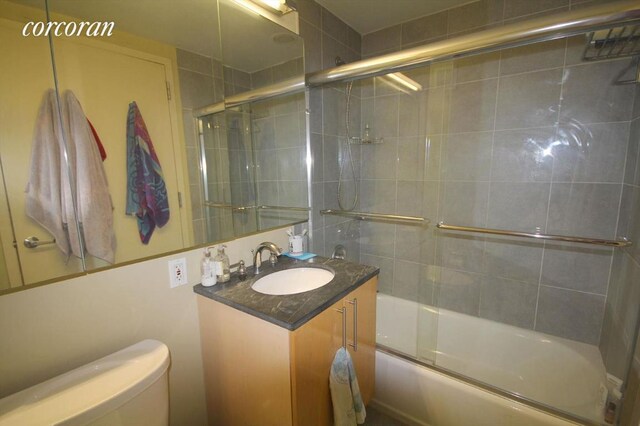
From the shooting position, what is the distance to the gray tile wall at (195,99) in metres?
1.23

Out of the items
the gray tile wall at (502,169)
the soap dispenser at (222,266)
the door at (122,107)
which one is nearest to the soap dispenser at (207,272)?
the soap dispenser at (222,266)

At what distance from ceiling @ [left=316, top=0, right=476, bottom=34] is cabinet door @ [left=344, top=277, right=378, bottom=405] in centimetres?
182

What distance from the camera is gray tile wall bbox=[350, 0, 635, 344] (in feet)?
5.26

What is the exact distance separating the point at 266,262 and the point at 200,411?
757mm

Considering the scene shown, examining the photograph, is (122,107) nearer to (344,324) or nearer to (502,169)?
(344,324)

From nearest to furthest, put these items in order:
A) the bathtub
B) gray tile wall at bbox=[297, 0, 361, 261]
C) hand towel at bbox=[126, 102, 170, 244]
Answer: hand towel at bbox=[126, 102, 170, 244], the bathtub, gray tile wall at bbox=[297, 0, 361, 261]

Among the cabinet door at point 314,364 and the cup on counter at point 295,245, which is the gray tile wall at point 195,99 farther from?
the cabinet door at point 314,364

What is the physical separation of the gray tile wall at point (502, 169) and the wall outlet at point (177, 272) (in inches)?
63.3

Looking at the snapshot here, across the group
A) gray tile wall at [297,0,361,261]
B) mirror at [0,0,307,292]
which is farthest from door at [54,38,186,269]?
gray tile wall at [297,0,361,261]

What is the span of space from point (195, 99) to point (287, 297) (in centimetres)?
99

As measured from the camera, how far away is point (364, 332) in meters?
1.40

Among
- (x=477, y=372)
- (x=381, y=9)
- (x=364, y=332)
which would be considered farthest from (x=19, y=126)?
(x=477, y=372)

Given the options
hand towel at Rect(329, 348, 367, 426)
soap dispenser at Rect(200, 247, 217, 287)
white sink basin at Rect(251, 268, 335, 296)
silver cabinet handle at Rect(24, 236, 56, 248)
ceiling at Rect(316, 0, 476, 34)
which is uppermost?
ceiling at Rect(316, 0, 476, 34)

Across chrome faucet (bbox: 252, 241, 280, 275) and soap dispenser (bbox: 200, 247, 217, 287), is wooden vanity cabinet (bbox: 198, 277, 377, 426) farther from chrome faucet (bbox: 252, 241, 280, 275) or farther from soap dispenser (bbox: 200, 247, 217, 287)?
chrome faucet (bbox: 252, 241, 280, 275)
